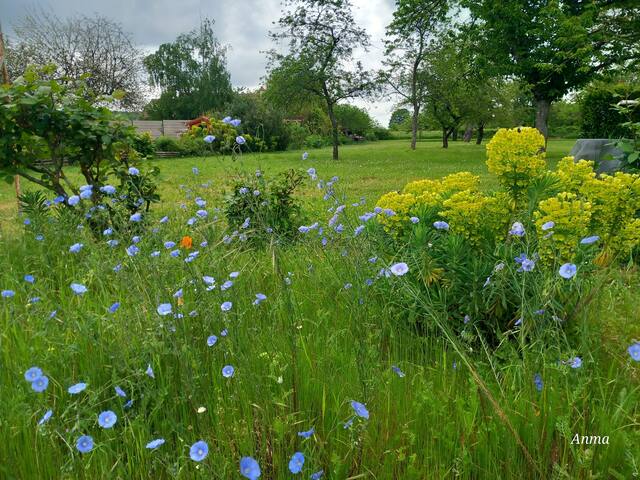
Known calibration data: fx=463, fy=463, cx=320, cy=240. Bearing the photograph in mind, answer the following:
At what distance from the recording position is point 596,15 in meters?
13.2

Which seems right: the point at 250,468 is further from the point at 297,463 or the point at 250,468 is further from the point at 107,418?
the point at 107,418

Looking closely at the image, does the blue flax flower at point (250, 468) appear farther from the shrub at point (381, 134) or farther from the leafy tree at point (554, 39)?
the shrub at point (381, 134)

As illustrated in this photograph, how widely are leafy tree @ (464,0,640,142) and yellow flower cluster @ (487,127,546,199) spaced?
1160 centimetres

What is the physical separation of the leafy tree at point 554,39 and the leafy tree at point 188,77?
105 ft

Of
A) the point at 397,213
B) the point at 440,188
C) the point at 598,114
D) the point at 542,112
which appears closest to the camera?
the point at 397,213

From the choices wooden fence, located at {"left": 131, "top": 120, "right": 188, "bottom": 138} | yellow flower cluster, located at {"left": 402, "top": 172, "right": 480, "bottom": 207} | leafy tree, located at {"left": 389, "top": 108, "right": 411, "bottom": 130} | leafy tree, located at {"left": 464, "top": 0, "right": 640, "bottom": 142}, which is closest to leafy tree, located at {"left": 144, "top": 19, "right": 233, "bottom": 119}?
wooden fence, located at {"left": 131, "top": 120, "right": 188, "bottom": 138}

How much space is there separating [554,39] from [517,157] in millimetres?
14080

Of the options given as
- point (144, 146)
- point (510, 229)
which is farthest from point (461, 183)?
point (144, 146)

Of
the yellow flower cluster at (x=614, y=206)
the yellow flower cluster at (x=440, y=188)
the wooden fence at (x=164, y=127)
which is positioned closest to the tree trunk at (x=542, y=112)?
the yellow flower cluster at (x=440, y=188)

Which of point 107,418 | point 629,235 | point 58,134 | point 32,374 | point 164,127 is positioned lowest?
point 107,418

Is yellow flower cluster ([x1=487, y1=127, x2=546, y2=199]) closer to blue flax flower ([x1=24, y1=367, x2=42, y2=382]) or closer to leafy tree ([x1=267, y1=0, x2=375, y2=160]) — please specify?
blue flax flower ([x1=24, y1=367, x2=42, y2=382])

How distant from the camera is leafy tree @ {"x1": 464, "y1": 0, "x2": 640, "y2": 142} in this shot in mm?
12336

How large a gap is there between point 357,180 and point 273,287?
889cm

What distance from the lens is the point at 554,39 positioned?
45.3ft
